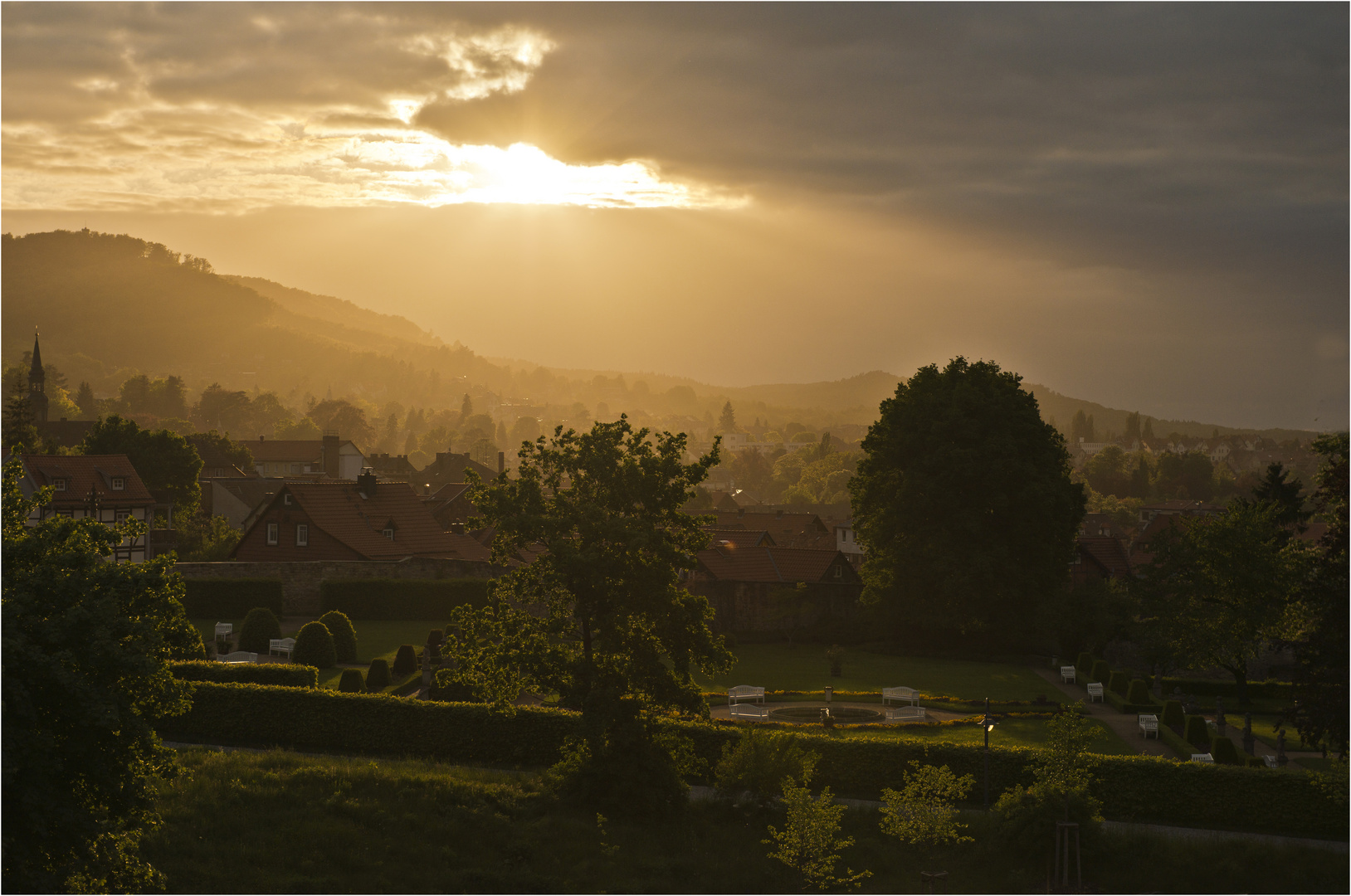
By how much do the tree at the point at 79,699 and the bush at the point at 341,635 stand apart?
28210 mm

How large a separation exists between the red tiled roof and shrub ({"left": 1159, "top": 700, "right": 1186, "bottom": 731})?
59011 mm

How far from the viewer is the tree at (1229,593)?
50.3 meters

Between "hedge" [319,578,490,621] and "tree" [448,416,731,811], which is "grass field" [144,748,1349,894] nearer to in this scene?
"tree" [448,416,731,811]

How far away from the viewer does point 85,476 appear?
234ft

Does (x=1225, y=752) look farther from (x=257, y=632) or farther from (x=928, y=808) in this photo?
(x=257, y=632)

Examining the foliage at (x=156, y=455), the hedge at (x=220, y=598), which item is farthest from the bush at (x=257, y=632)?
the foliage at (x=156, y=455)

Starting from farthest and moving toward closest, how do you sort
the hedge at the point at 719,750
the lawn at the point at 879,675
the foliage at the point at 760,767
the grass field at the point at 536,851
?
1. the lawn at the point at 879,675
2. the hedge at the point at 719,750
3. the foliage at the point at 760,767
4. the grass field at the point at 536,851

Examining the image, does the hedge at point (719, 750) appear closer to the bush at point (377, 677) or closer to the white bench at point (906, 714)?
the white bench at point (906, 714)

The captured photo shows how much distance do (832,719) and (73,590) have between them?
27.5 m

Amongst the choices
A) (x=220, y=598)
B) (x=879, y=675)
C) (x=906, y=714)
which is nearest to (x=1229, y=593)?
(x=879, y=675)

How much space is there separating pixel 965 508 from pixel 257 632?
3613 centimetres

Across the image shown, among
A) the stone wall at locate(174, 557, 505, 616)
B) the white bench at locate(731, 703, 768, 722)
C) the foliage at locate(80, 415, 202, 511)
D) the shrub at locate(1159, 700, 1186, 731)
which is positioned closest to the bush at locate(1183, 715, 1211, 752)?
the shrub at locate(1159, 700, 1186, 731)

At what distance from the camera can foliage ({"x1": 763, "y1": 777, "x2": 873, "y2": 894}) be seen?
25.4 metres

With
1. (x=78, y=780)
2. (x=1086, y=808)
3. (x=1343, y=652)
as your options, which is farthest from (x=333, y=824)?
(x=1343, y=652)
